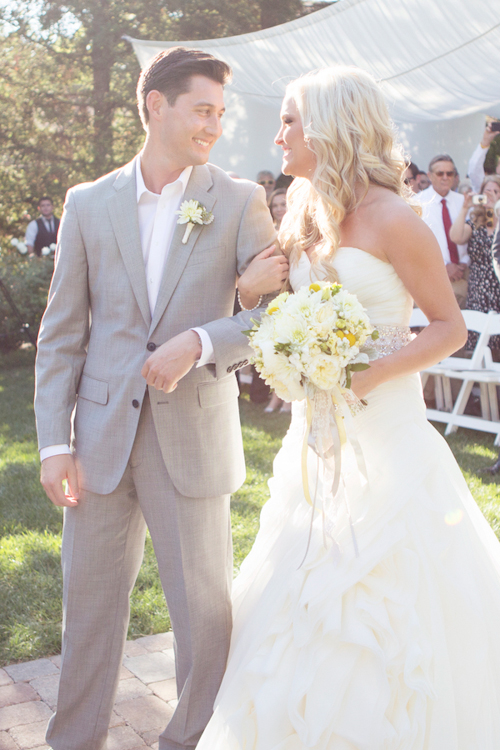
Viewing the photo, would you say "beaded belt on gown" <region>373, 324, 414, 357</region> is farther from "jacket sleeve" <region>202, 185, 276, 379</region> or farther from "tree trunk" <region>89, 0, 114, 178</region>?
"tree trunk" <region>89, 0, 114, 178</region>

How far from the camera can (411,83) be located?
8.70 meters

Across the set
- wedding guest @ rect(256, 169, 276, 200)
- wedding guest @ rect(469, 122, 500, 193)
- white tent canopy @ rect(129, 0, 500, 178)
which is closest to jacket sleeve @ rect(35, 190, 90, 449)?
white tent canopy @ rect(129, 0, 500, 178)

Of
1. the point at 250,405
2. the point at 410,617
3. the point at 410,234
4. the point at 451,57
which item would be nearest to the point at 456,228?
the point at 451,57

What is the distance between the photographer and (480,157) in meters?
9.13

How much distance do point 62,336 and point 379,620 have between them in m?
1.38

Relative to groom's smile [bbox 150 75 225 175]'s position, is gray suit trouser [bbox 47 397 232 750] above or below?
below

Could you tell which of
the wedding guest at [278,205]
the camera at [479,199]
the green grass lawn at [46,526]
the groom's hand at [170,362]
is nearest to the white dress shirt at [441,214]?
the camera at [479,199]

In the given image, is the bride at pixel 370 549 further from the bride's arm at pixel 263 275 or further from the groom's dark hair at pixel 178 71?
the groom's dark hair at pixel 178 71

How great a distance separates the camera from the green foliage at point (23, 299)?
12.7 m

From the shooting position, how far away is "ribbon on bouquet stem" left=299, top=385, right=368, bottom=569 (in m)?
2.41

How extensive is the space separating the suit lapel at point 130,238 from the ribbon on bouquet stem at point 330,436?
25.0 inches

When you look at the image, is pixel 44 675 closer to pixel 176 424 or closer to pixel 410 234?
pixel 176 424

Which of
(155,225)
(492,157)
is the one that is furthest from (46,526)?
(492,157)

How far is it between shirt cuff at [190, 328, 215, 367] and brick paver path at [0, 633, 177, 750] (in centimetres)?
154
